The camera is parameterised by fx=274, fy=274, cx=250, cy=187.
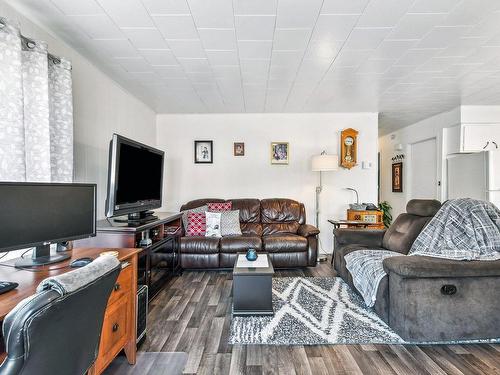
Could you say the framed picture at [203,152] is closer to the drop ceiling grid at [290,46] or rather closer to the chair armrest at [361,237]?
the drop ceiling grid at [290,46]

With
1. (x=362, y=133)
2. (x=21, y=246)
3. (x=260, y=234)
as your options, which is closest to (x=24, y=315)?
(x=21, y=246)

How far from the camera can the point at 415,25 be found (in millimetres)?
2219

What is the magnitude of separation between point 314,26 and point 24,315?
248 centimetres

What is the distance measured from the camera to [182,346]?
205cm

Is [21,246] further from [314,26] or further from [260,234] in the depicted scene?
[260,234]

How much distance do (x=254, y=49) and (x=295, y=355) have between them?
2594 millimetres

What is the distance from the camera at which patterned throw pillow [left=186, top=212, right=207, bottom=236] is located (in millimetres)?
3990

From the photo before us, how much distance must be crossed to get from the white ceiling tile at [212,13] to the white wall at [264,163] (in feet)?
8.94

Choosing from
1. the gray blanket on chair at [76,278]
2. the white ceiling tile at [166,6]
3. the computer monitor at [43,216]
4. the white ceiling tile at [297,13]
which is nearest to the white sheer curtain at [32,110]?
the computer monitor at [43,216]

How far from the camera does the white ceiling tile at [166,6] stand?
6.36ft

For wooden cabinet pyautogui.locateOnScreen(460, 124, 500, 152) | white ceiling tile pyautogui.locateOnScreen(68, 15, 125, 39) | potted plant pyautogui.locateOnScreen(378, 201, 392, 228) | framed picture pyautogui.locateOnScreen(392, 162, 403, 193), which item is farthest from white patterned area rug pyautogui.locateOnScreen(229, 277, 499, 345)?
framed picture pyautogui.locateOnScreen(392, 162, 403, 193)

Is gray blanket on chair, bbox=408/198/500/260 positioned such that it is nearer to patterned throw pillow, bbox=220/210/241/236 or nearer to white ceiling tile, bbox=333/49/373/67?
white ceiling tile, bbox=333/49/373/67

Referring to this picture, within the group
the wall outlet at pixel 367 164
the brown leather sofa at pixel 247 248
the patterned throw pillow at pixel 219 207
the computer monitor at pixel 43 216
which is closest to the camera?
the computer monitor at pixel 43 216

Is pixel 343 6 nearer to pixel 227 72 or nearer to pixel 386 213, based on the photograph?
pixel 227 72
